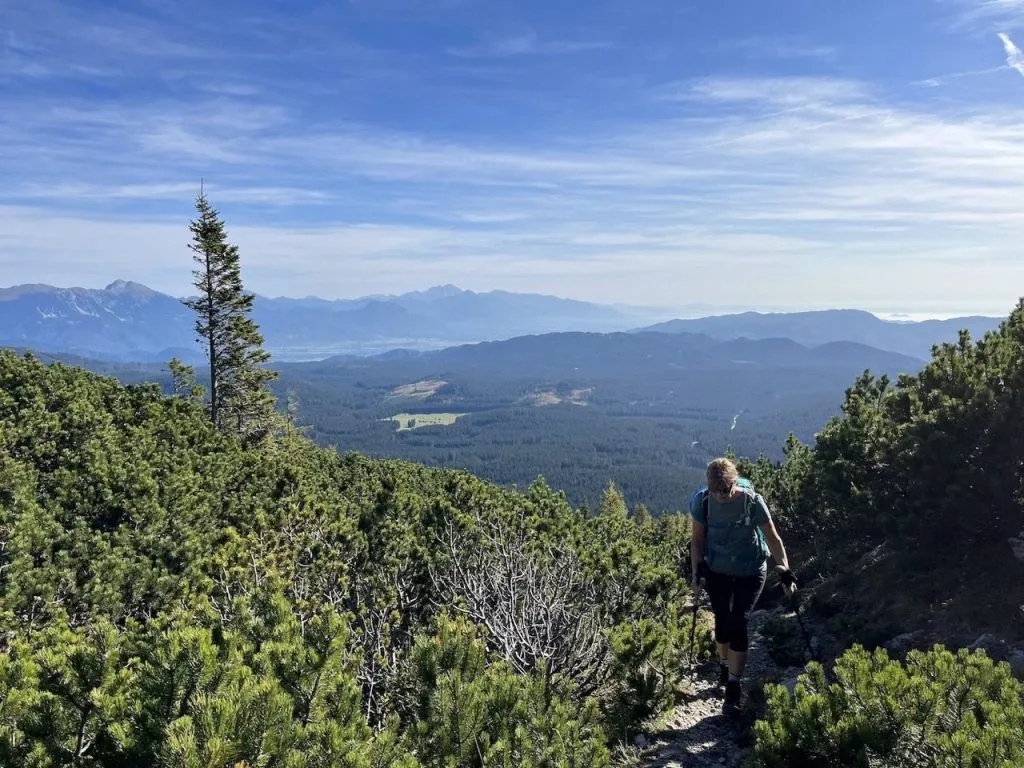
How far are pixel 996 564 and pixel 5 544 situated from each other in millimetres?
10573

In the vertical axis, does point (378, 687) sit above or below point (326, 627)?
below

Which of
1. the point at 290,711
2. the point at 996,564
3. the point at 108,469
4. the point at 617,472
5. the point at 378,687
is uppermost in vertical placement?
the point at 108,469

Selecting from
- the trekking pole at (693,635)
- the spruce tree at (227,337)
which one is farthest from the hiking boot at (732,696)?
the spruce tree at (227,337)

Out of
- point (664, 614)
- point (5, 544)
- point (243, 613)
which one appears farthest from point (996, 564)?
point (5, 544)

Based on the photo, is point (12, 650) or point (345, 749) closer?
point (345, 749)

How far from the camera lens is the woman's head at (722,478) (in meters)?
5.32

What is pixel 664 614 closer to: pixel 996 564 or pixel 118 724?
pixel 996 564

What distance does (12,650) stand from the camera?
179 inches

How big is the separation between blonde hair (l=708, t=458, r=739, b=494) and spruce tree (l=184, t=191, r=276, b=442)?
2323cm

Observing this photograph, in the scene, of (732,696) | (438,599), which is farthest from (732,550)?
(438,599)

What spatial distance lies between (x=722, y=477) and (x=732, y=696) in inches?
84.4

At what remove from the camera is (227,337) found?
86.4 ft

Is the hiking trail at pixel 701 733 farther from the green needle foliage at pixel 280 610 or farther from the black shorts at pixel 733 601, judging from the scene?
the black shorts at pixel 733 601

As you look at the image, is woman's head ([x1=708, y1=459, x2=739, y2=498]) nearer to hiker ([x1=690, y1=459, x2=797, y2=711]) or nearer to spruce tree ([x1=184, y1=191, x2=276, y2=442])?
hiker ([x1=690, y1=459, x2=797, y2=711])
